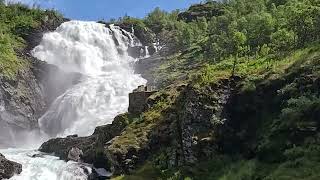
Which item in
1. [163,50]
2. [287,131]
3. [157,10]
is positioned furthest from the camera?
[157,10]

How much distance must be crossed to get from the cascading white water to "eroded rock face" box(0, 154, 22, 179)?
0.61 meters

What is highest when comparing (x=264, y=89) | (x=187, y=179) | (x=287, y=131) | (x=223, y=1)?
(x=223, y=1)

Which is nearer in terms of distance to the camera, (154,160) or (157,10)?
(154,160)

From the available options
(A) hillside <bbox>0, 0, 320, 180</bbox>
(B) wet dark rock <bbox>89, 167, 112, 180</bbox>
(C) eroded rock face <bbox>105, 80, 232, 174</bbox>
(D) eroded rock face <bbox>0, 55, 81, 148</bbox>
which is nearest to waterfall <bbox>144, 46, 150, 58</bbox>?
(D) eroded rock face <bbox>0, 55, 81, 148</bbox>

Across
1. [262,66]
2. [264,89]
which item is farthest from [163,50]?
[264,89]

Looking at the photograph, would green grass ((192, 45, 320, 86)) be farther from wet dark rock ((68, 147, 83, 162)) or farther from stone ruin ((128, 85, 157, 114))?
wet dark rock ((68, 147, 83, 162))

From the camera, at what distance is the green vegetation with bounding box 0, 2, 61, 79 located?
8212cm

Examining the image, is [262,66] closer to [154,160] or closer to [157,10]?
[154,160]

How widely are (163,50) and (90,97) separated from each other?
26.2 meters

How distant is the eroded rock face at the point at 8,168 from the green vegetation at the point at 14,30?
3339 cm

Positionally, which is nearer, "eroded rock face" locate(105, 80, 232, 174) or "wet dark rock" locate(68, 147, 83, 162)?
"eroded rock face" locate(105, 80, 232, 174)

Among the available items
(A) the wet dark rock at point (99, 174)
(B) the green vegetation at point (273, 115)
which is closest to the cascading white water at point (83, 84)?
(A) the wet dark rock at point (99, 174)

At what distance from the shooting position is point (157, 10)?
129375 millimetres

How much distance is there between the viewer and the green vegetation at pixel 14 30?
82.1 meters
